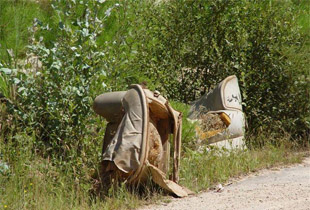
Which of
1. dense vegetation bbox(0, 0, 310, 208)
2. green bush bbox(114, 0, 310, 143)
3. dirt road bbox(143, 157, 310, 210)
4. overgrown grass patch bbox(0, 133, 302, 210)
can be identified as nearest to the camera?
dirt road bbox(143, 157, 310, 210)

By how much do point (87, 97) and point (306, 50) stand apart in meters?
3.85

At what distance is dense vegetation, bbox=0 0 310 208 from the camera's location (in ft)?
22.5

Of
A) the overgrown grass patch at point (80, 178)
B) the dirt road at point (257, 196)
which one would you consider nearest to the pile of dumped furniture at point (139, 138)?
the overgrown grass patch at point (80, 178)

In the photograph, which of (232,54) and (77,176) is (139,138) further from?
(232,54)

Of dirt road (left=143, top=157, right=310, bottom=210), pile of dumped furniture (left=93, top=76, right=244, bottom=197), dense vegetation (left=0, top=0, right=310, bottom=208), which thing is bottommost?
dirt road (left=143, top=157, right=310, bottom=210)

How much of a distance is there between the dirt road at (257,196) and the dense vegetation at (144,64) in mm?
544

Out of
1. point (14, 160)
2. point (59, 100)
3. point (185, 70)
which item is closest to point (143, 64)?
point (185, 70)

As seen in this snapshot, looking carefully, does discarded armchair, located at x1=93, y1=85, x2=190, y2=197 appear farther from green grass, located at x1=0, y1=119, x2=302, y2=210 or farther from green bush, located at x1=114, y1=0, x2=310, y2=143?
green bush, located at x1=114, y1=0, x2=310, y2=143

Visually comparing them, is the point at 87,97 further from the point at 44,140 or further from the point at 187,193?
the point at 187,193

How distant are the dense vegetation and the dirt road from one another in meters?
0.54

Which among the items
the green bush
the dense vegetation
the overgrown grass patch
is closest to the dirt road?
the overgrown grass patch

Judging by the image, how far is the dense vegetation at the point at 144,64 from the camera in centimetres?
686

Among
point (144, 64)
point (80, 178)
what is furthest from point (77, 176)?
point (144, 64)

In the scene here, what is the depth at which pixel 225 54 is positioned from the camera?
368 inches
